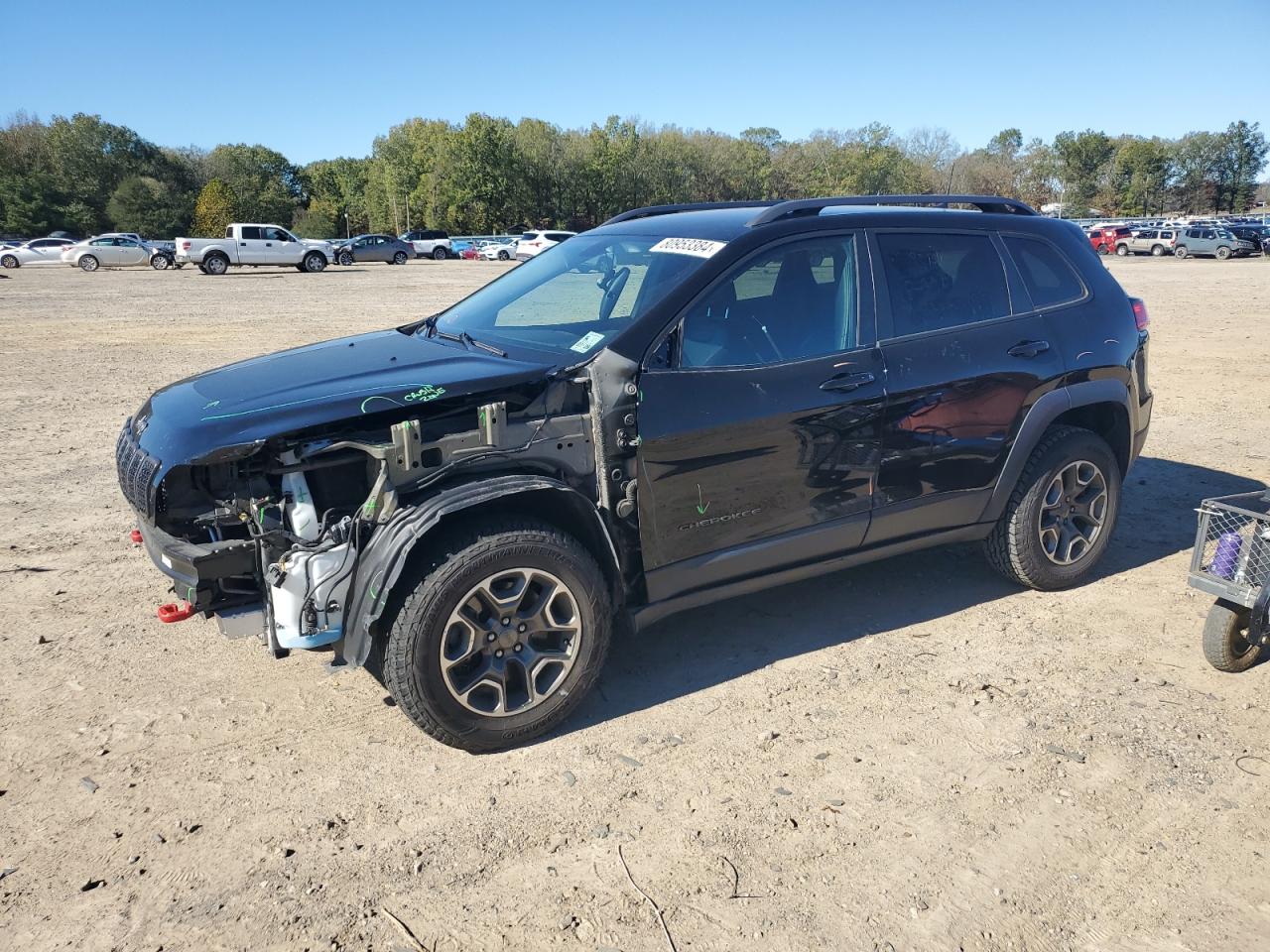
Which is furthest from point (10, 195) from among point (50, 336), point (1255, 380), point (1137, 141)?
point (1137, 141)

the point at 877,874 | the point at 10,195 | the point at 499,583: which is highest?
the point at 10,195

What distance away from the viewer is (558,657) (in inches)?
145

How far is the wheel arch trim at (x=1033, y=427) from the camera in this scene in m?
4.71

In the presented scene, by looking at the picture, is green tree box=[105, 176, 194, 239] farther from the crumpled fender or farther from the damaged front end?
the crumpled fender

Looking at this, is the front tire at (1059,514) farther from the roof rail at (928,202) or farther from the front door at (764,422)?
the roof rail at (928,202)

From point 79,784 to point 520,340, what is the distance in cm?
242

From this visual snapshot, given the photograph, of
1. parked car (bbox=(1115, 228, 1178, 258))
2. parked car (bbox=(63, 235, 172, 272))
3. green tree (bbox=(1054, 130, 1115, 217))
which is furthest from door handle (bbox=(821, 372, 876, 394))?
green tree (bbox=(1054, 130, 1115, 217))

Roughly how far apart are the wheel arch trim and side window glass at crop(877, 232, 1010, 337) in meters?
0.50

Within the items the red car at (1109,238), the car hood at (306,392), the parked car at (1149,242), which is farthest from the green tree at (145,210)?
the car hood at (306,392)

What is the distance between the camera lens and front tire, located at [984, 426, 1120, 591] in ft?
15.9

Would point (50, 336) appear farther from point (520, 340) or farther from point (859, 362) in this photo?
point (859, 362)

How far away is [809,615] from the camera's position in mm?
4859

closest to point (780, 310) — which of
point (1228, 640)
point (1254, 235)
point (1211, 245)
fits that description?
point (1228, 640)

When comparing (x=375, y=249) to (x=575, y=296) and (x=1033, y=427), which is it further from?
(x=1033, y=427)
